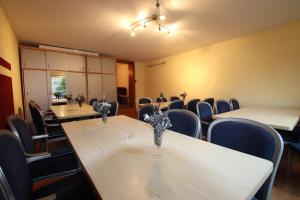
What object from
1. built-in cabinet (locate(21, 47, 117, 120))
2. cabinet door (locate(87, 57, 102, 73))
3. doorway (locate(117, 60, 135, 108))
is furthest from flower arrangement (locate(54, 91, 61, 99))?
doorway (locate(117, 60, 135, 108))

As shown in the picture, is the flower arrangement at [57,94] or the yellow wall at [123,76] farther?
the yellow wall at [123,76]

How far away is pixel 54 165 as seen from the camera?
129 cm

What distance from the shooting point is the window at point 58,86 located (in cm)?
472

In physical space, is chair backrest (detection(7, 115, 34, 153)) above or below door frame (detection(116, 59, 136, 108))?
below

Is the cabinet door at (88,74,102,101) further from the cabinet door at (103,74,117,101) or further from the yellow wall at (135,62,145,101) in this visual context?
the yellow wall at (135,62,145,101)

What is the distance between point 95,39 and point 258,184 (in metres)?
4.30

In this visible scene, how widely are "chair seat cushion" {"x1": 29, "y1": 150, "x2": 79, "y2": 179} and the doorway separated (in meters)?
5.77

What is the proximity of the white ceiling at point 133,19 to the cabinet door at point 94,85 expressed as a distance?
4.83 ft

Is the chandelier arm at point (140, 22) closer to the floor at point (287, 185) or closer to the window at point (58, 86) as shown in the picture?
the floor at point (287, 185)

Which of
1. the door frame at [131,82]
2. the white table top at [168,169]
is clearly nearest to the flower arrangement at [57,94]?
the door frame at [131,82]

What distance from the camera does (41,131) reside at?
226cm

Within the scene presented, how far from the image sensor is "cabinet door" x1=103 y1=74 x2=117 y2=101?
18.9 feet

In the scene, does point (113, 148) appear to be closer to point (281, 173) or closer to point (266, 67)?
point (281, 173)

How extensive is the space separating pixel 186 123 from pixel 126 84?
259 inches
